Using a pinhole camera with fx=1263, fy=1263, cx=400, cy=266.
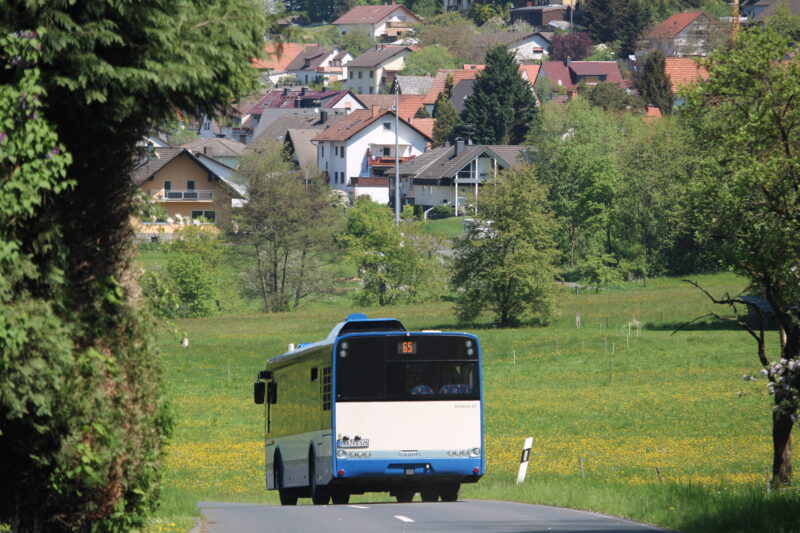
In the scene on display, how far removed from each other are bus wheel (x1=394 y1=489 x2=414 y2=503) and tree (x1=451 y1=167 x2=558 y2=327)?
48.5 metres

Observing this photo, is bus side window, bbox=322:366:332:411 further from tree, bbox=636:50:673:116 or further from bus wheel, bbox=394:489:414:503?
tree, bbox=636:50:673:116

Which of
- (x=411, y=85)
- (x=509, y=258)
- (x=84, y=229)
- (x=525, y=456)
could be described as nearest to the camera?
(x=84, y=229)

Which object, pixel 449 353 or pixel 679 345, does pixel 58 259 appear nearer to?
pixel 449 353

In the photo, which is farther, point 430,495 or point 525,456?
point 525,456

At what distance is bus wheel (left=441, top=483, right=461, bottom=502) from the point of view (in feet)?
72.7

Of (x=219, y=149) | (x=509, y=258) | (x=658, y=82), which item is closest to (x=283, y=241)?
(x=509, y=258)

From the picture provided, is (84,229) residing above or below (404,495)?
above

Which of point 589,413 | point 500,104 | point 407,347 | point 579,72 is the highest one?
point 579,72

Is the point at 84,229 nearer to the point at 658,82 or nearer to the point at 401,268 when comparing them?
the point at 401,268

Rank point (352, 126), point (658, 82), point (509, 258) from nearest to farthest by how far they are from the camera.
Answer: point (509, 258), point (352, 126), point (658, 82)

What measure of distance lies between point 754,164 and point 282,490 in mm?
10701

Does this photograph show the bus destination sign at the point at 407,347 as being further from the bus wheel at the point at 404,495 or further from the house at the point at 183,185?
the house at the point at 183,185

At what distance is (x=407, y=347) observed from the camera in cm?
2072

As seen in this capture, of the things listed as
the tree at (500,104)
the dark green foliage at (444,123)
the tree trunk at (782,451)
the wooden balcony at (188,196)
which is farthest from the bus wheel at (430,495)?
the dark green foliage at (444,123)
